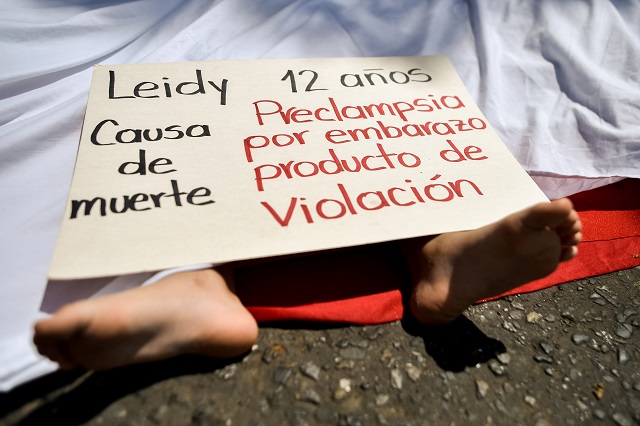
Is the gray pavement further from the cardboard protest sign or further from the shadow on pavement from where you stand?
the cardboard protest sign

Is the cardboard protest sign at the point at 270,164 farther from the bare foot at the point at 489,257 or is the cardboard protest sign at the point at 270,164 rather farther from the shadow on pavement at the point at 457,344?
the shadow on pavement at the point at 457,344

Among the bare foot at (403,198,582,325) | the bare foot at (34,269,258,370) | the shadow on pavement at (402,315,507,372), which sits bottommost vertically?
the shadow on pavement at (402,315,507,372)

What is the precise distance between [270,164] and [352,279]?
285 millimetres

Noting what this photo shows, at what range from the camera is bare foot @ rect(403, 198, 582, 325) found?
736 mm

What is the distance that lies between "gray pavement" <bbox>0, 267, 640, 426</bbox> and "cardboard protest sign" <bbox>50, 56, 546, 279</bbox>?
0.19 m

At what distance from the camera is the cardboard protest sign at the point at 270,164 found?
2.71ft

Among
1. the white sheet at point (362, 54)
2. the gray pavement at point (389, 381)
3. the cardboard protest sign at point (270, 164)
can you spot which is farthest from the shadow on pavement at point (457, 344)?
the white sheet at point (362, 54)

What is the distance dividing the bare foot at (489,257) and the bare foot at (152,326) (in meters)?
0.33

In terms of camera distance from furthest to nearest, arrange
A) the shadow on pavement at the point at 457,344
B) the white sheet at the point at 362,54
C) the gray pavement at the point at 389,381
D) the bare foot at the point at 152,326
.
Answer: the white sheet at the point at 362,54 < the shadow on pavement at the point at 457,344 < the gray pavement at the point at 389,381 < the bare foot at the point at 152,326

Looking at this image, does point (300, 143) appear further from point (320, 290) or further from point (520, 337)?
point (520, 337)

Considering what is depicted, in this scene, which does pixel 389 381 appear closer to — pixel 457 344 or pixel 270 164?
pixel 457 344

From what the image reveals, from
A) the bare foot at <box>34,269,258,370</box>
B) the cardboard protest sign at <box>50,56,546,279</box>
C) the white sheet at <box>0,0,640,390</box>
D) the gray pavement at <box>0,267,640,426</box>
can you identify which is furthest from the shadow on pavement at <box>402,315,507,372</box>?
the white sheet at <box>0,0,640,390</box>

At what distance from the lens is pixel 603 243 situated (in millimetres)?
1126

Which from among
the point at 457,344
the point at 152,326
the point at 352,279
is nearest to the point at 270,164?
the point at 352,279
